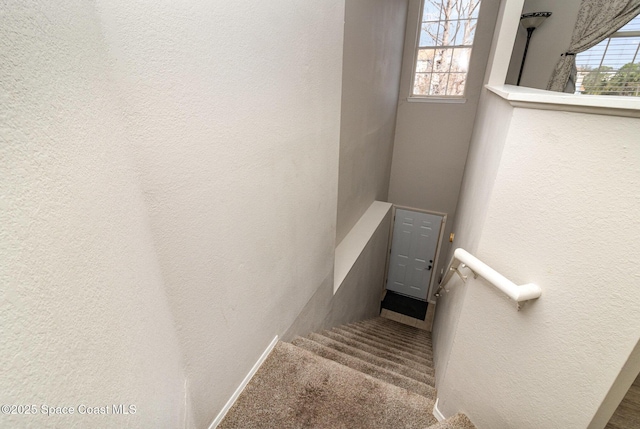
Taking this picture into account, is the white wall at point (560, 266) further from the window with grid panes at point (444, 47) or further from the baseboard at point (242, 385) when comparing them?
the window with grid panes at point (444, 47)

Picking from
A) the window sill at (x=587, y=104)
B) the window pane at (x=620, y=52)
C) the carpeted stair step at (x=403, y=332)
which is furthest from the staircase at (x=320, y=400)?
the window pane at (x=620, y=52)

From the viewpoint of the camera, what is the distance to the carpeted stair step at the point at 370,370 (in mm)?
1878

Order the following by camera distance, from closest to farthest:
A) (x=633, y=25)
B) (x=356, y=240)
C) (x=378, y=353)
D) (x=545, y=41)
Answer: (x=378, y=353) < (x=633, y=25) < (x=356, y=240) < (x=545, y=41)

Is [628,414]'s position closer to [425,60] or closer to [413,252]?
[413,252]

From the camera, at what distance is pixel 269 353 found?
168 centimetres

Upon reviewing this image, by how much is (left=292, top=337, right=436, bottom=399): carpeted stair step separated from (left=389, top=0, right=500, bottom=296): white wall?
3635 millimetres

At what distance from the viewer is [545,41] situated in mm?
3885

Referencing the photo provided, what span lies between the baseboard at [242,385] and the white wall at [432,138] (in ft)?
13.3

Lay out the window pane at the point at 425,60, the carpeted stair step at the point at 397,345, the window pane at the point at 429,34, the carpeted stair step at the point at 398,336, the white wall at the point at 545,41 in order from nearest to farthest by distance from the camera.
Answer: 1. the carpeted stair step at the point at 397,345
2. the white wall at the point at 545,41
3. the carpeted stair step at the point at 398,336
4. the window pane at the point at 429,34
5. the window pane at the point at 425,60

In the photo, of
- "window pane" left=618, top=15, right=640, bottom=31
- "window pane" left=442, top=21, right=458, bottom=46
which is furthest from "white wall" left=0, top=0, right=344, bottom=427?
"window pane" left=618, top=15, right=640, bottom=31

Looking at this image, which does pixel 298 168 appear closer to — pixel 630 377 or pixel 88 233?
pixel 88 233

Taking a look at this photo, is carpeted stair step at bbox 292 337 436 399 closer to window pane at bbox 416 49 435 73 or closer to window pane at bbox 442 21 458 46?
window pane at bbox 416 49 435 73

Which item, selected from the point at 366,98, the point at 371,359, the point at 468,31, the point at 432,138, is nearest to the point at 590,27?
the point at 468,31

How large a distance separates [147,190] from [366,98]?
2.94 m
